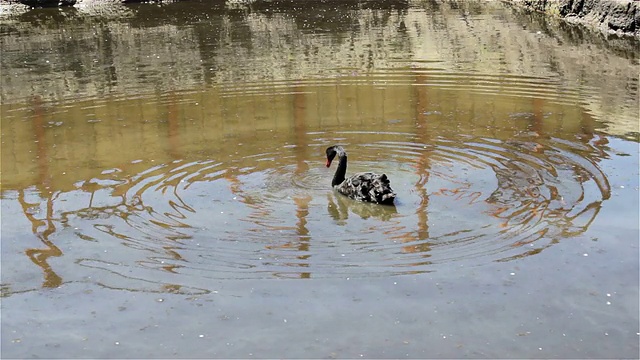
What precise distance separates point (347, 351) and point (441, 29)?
52.3 ft

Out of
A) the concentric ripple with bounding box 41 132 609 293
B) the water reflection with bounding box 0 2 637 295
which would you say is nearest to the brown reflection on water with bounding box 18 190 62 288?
the water reflection with bounding box 0 2 637 295

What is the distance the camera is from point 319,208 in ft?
30.4

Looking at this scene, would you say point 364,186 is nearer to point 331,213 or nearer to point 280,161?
point 331,213

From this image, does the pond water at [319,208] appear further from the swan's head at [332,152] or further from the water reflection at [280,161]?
the swan's head at [332,152]

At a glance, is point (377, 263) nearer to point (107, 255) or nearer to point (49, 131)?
point (107, 255)

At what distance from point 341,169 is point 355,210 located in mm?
634

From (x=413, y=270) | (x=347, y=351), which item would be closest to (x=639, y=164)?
(x=413, y=270)

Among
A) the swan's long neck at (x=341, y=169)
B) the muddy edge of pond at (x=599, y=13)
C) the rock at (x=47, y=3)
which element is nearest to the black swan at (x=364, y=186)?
the swan's long neck at (x=341, y=169)

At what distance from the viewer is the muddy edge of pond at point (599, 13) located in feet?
64.8

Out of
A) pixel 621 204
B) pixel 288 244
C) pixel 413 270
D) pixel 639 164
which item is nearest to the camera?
pixel 413 270

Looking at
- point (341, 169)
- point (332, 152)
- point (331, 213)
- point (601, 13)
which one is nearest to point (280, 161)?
point (332, 152)

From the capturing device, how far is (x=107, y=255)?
8125 mm

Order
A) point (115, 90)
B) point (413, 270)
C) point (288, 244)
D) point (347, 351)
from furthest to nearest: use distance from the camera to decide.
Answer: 1. point (115, 90)
2. point (288, 244)
3. point (413, 270)
4. point (347, 351)

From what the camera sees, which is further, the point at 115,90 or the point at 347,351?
the point at 115,90
